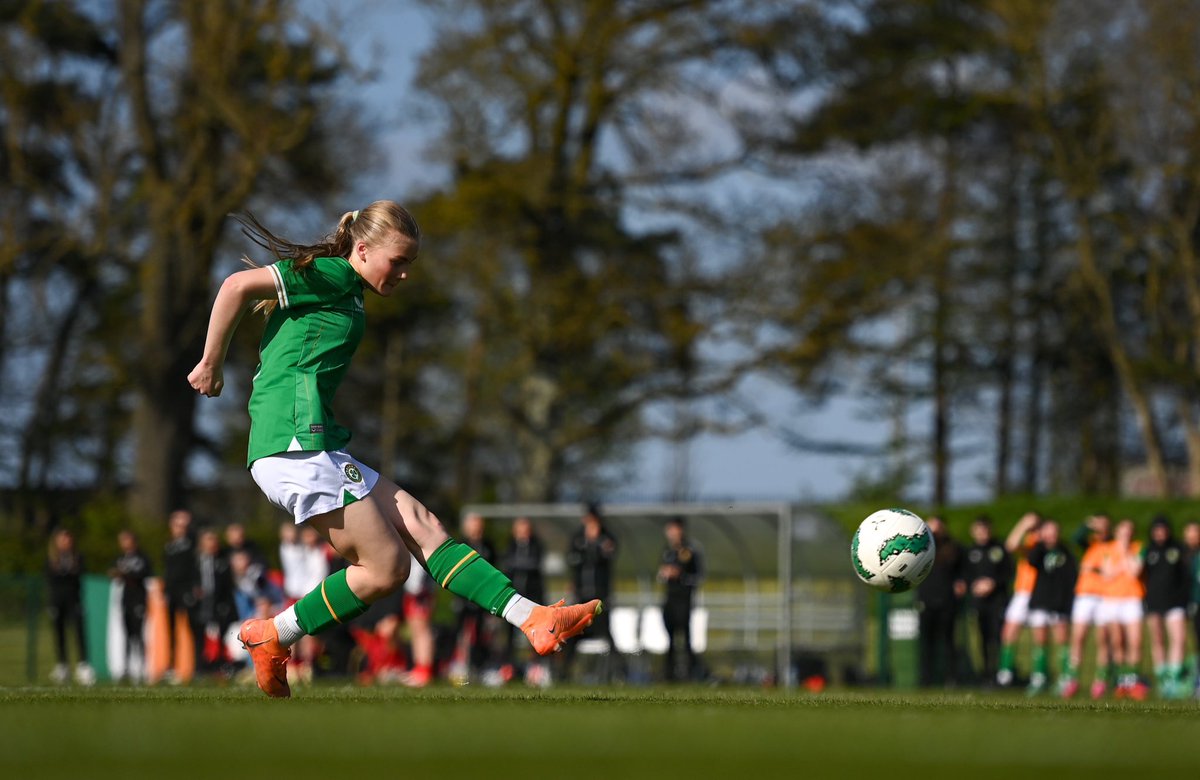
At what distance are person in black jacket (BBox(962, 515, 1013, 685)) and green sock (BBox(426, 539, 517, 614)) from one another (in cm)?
1354

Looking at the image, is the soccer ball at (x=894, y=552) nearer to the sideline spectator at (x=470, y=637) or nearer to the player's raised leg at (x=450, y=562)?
the player's raised leg at (x=450, y=562)

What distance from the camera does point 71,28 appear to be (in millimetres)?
29656

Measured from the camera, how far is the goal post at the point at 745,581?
854 inches

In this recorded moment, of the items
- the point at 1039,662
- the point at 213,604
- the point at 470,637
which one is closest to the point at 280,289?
the point at 470,637

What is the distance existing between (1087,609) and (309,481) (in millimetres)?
13539

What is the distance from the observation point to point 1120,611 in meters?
18.3

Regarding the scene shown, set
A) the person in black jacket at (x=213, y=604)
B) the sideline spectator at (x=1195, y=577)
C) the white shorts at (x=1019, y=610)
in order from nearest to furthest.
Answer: the sideline spectator at (x=1195, y=577) → the white shorts at (x=1019, y=610) → the person in black jacket at (x=213, y=604)

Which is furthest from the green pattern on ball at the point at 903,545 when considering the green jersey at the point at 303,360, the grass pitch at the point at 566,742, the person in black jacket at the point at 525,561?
the person in black jacket at the point at 525,561

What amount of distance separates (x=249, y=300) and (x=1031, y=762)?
3527 mm

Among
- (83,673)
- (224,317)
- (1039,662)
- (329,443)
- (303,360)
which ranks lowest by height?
(83,673)

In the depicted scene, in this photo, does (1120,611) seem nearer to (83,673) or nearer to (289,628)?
(83,673)

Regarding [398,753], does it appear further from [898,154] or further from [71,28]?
[898,154]

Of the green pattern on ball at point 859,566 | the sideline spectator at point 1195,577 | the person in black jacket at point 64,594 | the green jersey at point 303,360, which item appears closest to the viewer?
the green jersey at point 303,360

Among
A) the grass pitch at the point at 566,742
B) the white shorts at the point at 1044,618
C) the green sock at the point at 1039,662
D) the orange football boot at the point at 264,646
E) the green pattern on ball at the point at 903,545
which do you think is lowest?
the green sock at the point at 1039,662
